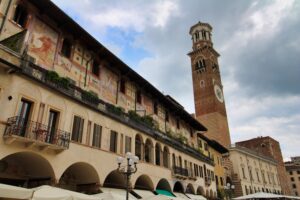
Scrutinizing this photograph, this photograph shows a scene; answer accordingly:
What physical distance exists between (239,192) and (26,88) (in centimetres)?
3884

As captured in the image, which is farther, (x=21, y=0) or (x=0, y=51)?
(x=21, y=0)

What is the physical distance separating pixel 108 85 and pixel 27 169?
7712mm

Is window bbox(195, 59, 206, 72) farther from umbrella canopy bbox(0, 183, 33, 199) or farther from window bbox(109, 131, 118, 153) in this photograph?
umbrella canopy bbox(0, 183, 33, 199)

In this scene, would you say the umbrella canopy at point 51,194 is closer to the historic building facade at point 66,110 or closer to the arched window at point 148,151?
the historic building facade at point 66,110

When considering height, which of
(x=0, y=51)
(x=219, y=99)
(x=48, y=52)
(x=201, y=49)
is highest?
(x=201, y=49)

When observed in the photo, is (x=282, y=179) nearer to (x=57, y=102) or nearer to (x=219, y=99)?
(x=219, y=99)

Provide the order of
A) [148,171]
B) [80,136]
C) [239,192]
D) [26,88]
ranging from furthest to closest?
[239,192] < [148,171] < [80,136] < [26,88]

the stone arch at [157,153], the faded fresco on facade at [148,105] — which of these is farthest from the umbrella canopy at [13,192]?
the faded fresco on facade at [148,105]

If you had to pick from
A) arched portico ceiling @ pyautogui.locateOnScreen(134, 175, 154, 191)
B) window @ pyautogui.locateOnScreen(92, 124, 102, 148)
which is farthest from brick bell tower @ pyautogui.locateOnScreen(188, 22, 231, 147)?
window @ pyautogui.locateOnScreen(92, 124, 102, 148)

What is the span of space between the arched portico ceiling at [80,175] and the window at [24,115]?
147 inches

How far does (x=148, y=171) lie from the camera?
18.4 meters

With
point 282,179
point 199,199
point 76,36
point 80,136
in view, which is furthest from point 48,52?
point 282,179

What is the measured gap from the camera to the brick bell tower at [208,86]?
170ft

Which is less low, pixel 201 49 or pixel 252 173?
pixel 201 49
